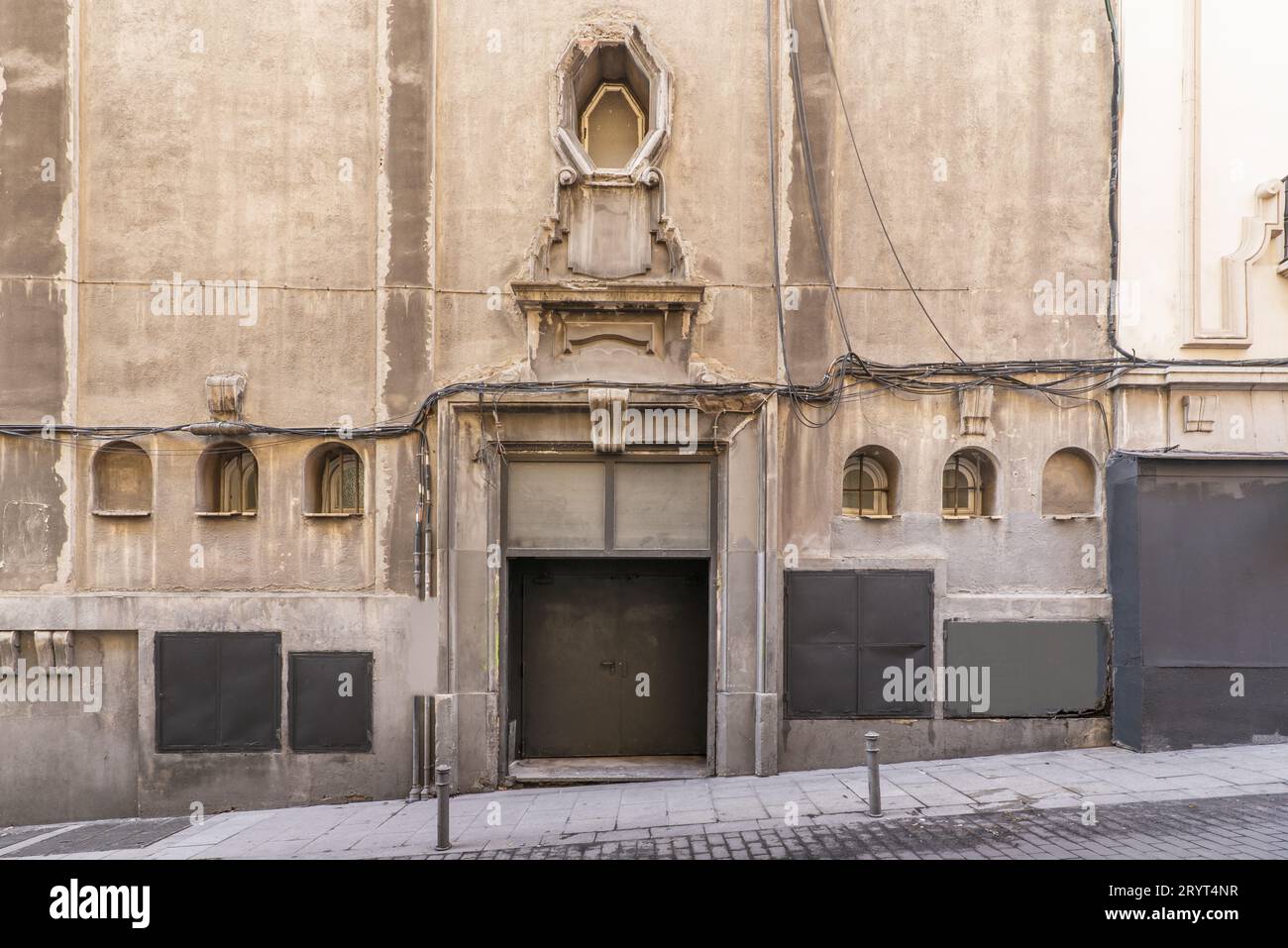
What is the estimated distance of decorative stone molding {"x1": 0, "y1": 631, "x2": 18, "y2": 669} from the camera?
9945 millimetres

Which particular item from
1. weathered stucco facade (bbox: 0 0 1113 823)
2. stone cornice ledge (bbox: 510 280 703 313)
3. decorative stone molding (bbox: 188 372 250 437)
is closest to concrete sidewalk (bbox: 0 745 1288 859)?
weathered stucco facade (bbox: 0 0 1113 823)

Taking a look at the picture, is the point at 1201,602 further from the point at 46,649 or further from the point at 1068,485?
the point at 46,649

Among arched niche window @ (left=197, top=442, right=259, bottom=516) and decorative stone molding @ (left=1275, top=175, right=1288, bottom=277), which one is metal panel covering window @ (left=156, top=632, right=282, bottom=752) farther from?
decorative stone molding @ (left=1275, top=175, right=1288, bottom=277)

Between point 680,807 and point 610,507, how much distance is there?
3839mm

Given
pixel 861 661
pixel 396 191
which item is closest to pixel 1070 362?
pixel 861 661

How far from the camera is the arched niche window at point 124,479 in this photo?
33.7ft

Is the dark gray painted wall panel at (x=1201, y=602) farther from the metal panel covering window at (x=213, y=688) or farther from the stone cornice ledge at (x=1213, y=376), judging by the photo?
the metal panel covering window at (x=213, y=688)

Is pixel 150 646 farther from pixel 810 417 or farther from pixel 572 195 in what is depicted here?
pixel 810 417

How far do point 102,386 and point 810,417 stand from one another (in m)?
9.53

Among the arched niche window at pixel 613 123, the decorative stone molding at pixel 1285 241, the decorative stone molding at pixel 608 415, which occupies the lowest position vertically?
the decorative stone molding at pixel 608 415

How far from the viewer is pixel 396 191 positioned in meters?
10.2

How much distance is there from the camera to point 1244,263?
10.3m

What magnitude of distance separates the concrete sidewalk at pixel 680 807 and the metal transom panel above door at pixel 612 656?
1.13 metres

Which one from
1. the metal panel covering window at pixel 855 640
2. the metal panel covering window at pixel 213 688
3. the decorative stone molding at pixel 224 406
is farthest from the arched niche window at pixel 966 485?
the decorative stone molding at pixel 224 406
